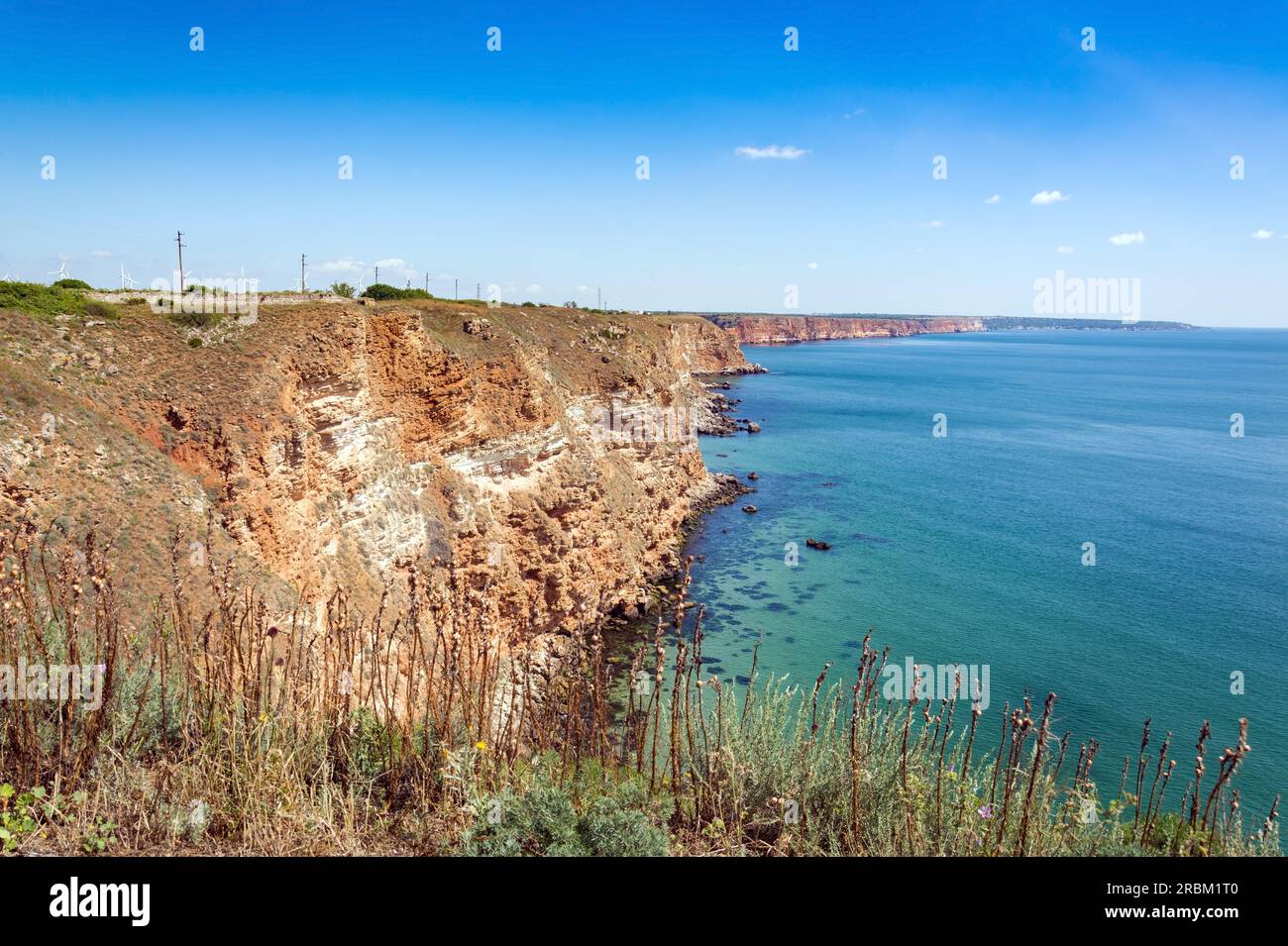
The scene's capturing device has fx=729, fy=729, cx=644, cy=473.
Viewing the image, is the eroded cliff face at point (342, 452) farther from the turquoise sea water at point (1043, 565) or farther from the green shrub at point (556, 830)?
the turquoise sea water at point (1043, 565)

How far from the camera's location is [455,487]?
81.5ft

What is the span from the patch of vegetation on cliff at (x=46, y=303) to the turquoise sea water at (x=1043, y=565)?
70.7ft

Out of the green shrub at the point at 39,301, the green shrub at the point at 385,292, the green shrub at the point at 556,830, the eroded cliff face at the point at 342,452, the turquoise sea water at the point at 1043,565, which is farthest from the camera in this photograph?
the green shrub at the point at 385,292

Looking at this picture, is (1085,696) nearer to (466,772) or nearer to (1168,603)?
(1168,603)

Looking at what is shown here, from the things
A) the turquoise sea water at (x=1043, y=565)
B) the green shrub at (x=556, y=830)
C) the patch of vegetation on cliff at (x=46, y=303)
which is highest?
the patch of vegetation on cliff at (x=46, y=303)

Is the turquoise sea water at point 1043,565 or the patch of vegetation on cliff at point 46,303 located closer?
the patch of vegetation on cliff at point 46,303

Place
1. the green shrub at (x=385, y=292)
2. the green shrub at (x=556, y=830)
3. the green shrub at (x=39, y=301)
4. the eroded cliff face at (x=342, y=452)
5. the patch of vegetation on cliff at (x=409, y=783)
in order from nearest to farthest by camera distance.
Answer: the green shrub at (x=556, y=830) → the patch of vegetation on cliff at (x=409, y=783) → the eroded cliff face at (x=342, y=452) → the green shrub at (x=39, y=301) → the green shrub at (x=385, y=292)

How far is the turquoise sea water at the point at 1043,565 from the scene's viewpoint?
79.8ft

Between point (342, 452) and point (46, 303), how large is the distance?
8.46m

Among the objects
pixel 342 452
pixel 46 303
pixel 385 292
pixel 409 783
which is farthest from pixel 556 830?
pixel 385 292

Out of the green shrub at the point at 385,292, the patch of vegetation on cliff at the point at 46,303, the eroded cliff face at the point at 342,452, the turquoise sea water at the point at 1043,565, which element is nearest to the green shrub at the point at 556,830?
the eroded cliff face at the point at 342,452

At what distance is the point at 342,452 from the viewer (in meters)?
21.3

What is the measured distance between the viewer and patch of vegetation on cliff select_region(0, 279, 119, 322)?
1897 cm

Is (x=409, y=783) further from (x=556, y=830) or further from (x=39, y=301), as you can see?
(x=39, y=301)
